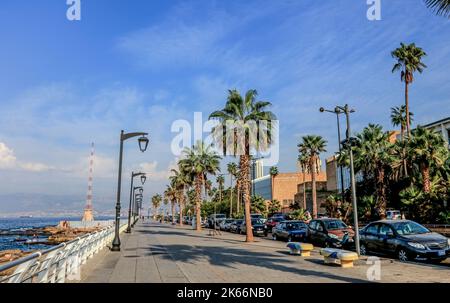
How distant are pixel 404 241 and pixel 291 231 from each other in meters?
11.9

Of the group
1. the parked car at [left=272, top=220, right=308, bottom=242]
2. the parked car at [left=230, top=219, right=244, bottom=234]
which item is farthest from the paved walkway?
the parked car at [left=230, top=219, right=244, bottom=234]

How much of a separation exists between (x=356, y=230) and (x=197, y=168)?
101ft

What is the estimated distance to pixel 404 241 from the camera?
14.3 metres

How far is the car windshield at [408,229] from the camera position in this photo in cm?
1501

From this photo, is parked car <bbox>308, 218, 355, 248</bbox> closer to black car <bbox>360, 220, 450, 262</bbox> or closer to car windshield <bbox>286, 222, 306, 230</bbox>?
black car <bbox>360, 220, 450, 262</bbox>

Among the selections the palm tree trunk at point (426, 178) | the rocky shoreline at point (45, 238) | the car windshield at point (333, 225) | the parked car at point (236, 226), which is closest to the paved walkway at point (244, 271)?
the car windshield at point (333, 225)

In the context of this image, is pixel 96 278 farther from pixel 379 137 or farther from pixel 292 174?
pixel 292 174

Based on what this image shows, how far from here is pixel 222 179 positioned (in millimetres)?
112688

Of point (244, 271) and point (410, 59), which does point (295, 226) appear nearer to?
point (244, 271)

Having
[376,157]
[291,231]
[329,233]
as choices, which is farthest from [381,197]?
→ [329,233]

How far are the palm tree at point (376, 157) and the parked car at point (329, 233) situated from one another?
15.6 meters

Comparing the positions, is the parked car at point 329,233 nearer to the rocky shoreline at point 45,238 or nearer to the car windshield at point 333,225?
the car windshield at point 333,225
